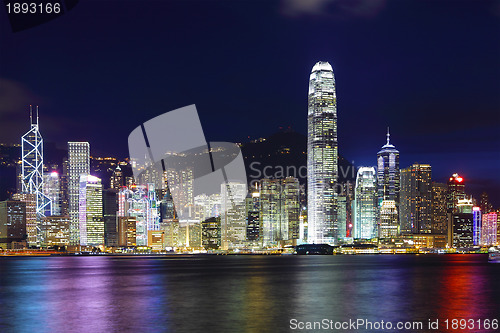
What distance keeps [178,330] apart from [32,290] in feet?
120

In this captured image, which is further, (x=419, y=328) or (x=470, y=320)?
(x=470, y=320)

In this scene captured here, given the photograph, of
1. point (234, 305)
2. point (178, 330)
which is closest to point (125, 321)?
point (178, 330)

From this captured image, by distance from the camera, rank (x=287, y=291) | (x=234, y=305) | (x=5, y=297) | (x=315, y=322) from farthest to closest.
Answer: (x=287, y=291) < (x=5, y=297) < (x=234, y=305) < (x=315, y=322)

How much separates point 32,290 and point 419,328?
151 feet

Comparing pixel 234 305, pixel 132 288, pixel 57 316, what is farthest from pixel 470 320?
pixel 132 288

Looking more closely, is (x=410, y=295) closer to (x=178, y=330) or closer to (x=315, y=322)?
(x=315, y=322)

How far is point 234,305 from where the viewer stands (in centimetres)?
5162

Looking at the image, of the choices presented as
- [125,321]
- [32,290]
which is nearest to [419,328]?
[125,321]

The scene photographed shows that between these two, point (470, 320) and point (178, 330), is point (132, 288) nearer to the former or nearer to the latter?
point (178, 330)

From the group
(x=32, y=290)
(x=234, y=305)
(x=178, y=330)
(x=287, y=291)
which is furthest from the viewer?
(x=32, y=290)

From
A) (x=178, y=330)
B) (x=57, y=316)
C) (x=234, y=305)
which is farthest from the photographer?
(x=234, y=305)

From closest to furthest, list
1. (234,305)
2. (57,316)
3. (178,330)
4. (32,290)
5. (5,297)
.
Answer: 1. (178,330)
2. (57,316)
3. (234,305)
4. (5,297)
5. (32,290)

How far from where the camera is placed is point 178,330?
39062 mm

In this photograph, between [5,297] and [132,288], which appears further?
[132,288]
